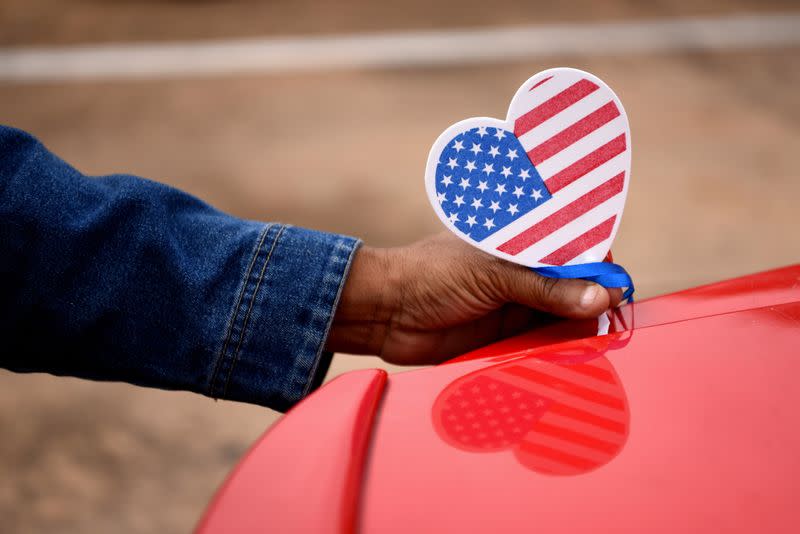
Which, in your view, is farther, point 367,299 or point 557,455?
point 367,299

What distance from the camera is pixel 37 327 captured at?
1.11 meters

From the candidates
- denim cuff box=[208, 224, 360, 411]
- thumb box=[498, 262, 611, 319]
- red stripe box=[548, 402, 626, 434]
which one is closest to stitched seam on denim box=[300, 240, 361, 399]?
denim cuff box=[208, 224, 360, 411]

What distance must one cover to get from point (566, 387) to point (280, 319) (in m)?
0.48

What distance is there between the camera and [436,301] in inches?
47.6

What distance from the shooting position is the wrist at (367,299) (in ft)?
4.02

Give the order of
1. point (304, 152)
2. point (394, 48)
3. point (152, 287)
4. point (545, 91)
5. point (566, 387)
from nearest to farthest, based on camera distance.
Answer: point (566, 387)
point (545, 91)
point (152, 287)
point (304, 152)
point (394, 48)

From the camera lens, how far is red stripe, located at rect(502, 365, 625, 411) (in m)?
0.79

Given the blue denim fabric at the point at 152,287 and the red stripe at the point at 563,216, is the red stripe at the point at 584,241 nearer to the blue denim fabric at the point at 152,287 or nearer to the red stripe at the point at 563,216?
the red stripe at the point at 563,216

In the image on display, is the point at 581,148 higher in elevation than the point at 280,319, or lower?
higher

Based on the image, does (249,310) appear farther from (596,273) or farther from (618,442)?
(618,442)

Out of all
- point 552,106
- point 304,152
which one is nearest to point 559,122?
point 552,106

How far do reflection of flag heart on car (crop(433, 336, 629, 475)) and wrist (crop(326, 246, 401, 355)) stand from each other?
40 centimetres

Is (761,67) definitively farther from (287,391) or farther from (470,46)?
(287,391)

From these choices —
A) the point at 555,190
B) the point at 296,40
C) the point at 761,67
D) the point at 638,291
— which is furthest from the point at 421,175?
the point at 555,190
